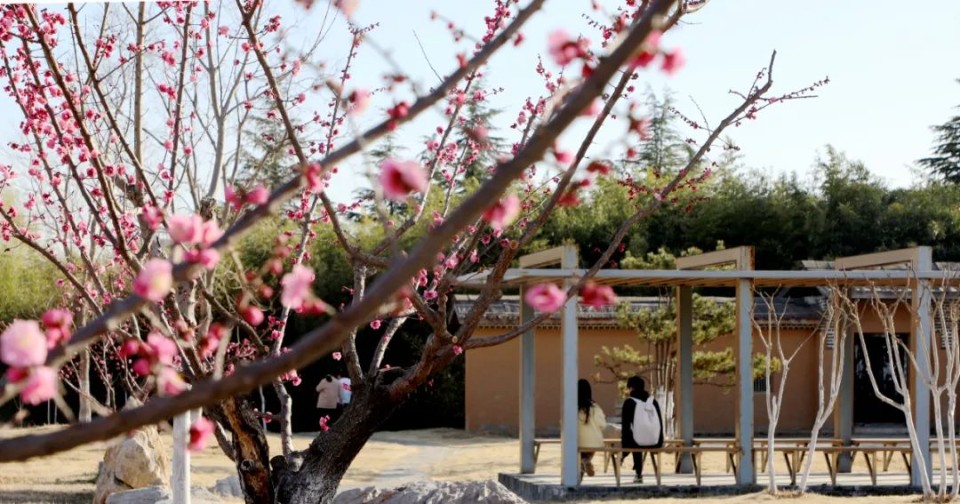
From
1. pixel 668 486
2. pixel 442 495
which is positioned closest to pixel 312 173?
pixel 442 495

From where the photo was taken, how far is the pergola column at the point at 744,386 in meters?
9.70

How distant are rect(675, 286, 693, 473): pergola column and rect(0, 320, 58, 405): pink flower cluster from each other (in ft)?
31.7

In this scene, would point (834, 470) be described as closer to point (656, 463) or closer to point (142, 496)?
point (656, 463)

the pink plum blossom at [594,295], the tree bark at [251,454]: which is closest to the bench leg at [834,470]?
the tree bark at [251,454]

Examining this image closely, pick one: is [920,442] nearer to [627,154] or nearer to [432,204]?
[627,154]

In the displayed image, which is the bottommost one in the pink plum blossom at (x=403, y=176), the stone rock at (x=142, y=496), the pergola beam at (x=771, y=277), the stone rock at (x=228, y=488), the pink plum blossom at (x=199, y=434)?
the stone rock at (x=228, y=488)

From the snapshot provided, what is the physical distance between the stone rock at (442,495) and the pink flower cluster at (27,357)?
5445 millimetres

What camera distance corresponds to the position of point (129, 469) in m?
8.75

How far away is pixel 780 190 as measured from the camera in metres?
21.1

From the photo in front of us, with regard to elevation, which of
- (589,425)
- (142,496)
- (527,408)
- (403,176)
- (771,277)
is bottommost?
(142,496)

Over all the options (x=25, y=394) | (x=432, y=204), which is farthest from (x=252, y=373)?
(x=432, y=204)

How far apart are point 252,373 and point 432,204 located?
19220 mm

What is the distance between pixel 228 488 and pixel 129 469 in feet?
2.44

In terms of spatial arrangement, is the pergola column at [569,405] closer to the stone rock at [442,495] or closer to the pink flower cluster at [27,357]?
the stone rock at [442,495]
